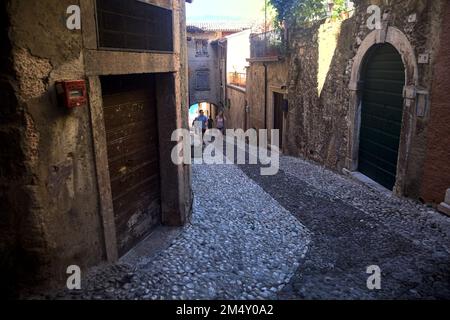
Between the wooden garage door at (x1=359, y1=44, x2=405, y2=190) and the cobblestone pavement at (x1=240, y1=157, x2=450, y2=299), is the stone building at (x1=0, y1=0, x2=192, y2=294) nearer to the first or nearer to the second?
the cobblestone pavement at (x1=240, y1=157, x2=450, y2=299)

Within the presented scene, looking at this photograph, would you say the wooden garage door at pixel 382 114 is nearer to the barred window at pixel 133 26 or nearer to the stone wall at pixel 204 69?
the barred window at pixel 133 26

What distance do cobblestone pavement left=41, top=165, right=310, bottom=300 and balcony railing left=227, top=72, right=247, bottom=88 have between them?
44.9 ft

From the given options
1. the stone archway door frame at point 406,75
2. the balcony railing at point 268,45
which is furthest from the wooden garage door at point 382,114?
the balcony railing at point 268,45

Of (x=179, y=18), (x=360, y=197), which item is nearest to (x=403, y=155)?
(x=360, y=197)

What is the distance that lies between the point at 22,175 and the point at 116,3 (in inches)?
82.6

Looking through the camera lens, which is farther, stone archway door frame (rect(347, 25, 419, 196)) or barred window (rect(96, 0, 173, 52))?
stone archway door frame (rect(347, 25, 419, 196))

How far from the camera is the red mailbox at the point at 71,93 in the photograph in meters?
3.18

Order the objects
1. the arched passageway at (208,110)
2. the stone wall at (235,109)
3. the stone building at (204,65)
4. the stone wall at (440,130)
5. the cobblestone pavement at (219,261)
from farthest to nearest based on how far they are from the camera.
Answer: the arched passageway at (208,110) → the stone building at (204,65) → the stone wall at (235,109) → the stone wall at (440,130) → the cobblestone pavement at (219,261)

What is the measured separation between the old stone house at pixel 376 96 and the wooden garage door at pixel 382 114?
0.02 meters

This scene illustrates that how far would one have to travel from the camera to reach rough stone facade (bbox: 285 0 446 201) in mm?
5824

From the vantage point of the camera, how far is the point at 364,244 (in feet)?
15.9

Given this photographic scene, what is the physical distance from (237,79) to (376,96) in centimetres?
1446

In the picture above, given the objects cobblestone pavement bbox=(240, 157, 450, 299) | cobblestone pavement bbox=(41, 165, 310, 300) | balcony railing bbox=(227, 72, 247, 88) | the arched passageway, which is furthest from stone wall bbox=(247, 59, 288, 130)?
the arched passageway

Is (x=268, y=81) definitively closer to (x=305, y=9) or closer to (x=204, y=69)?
(x=305, y=9)
